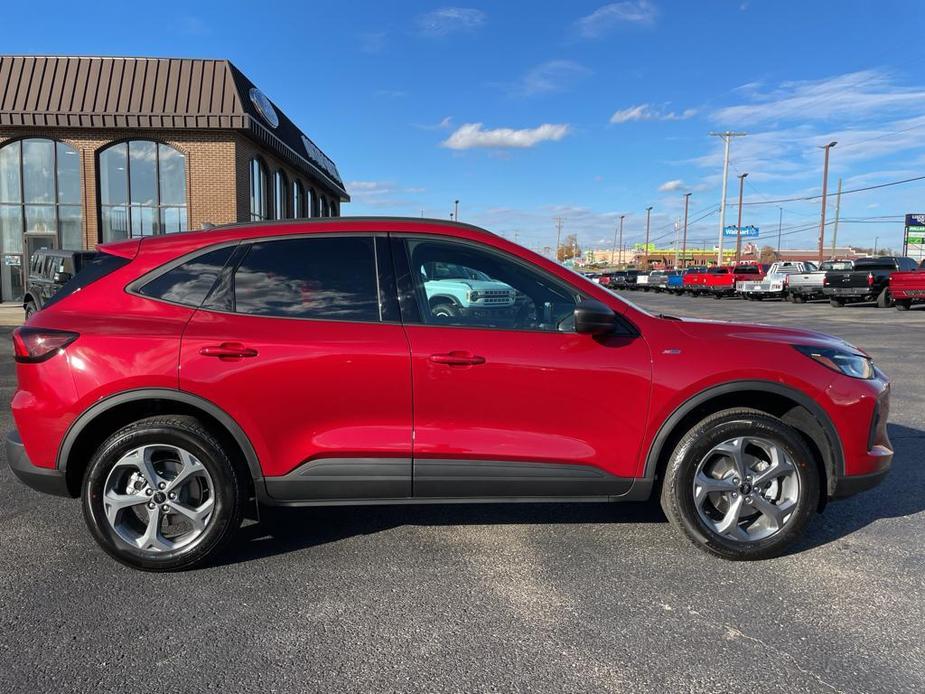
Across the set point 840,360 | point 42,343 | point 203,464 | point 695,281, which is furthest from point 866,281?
point 42,343

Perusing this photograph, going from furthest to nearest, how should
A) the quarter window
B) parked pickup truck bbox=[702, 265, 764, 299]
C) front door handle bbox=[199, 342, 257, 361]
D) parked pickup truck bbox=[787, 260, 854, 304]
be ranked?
parked pickup truck bbox=[702, 265, 764, 299] < parked pickup truck bbox=[787, 260, 854, 304] < the quarter window < front door handle bbox=[199, 342, 257, 361]

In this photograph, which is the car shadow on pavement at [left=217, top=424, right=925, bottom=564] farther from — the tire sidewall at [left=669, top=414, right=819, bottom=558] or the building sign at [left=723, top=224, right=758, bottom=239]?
the building sign at [left=723, top=224, right=758, bottom=239]

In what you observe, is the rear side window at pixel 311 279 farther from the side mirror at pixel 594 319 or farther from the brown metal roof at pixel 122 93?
the brown metal roof at pixel 122 93

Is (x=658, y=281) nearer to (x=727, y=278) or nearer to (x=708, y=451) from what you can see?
(x=727, y=278)

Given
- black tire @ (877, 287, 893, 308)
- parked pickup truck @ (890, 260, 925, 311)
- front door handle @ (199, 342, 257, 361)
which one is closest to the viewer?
front door handle @ (199, 342, 257, 361)

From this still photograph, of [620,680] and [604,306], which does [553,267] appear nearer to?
[604,306]

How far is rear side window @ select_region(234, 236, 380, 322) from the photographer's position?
3.30 meters

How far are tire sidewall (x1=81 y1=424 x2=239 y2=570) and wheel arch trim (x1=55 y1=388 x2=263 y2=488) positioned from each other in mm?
124

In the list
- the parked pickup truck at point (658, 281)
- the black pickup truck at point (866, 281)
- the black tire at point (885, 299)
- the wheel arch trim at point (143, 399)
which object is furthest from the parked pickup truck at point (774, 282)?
the wheel arch trim at point (143, 399)

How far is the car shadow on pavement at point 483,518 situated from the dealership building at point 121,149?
53.8ft

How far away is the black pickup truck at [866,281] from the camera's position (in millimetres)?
23578

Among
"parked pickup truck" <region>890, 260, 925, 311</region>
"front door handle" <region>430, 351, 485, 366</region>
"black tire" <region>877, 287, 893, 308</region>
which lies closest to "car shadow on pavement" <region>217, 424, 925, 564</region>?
"front door handle" <region>430, 351, 485, 366</region>

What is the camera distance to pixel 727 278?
3528cm

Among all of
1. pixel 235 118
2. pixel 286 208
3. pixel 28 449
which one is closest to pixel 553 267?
pixel 28 449
